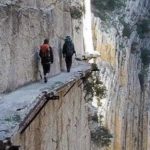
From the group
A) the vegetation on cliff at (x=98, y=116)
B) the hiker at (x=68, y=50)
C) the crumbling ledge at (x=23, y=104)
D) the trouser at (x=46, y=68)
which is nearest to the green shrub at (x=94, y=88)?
the vegetation on cliff at (x=98, y=116)

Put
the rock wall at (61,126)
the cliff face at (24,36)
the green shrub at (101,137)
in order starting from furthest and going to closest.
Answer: the green shrub at (101,137), the cliff face at (24,36), the rock wall at (61,126)

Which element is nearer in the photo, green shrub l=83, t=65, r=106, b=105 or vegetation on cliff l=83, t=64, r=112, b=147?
green shrub l=83, t=65, r=106, b=105

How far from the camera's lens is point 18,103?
7777 millimetres

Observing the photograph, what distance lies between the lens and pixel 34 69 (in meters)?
10.7

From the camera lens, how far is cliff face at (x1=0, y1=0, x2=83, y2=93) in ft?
28.9

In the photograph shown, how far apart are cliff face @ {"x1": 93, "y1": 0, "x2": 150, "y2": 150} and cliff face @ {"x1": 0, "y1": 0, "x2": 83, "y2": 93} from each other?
10.7m

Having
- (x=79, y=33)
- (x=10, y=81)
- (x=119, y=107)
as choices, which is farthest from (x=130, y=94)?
(x=10, y=81)

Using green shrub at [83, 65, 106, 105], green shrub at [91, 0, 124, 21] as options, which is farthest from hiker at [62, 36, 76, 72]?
green shrub at [91, 0, 124, 21]

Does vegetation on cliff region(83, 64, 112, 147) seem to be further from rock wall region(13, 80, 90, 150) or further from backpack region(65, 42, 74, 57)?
backpack region(65, 42, 74, 57)

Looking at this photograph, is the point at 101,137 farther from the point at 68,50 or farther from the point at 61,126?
the point at 61,126

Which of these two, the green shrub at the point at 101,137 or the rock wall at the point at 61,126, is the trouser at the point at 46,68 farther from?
the green shrub at the point at 101,137

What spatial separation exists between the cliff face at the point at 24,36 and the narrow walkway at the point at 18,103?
23 centimetres

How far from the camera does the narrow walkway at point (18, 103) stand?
21.4ft

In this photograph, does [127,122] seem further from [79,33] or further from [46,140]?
[46,140]
